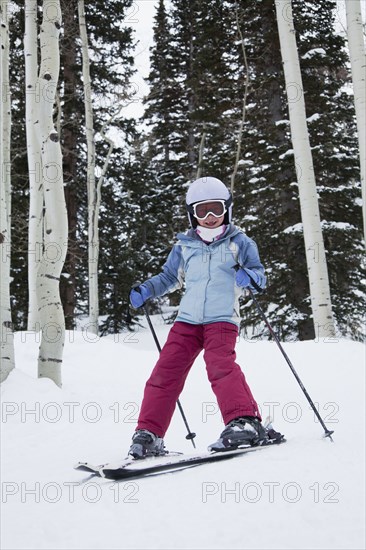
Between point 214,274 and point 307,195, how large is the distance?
5.45 metres

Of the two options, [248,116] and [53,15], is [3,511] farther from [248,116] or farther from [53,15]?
[248,116]

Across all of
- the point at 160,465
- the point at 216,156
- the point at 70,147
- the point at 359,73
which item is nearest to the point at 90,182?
the point at 70,147

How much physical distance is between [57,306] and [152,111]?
18370mm

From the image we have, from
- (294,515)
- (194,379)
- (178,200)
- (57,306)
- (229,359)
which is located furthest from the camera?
(178,200)

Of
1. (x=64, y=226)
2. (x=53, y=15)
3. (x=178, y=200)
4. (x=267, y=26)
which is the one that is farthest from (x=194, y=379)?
(x=178, y=200)

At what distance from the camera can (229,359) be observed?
352 centimetres

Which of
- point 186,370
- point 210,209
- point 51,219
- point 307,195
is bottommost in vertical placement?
point 186,370

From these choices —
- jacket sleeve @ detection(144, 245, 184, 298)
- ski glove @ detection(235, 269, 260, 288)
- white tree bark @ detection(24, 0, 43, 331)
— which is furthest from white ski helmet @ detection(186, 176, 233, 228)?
white tree bark @ detection(24, 0, 43, 331)

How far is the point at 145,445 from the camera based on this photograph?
3.35m

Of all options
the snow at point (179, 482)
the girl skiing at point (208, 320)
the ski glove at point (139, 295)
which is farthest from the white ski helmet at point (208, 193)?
the snow at point (179, 482)

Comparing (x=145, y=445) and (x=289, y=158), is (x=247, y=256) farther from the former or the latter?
(x=289, y=158)

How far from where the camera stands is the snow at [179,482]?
7.91 feet

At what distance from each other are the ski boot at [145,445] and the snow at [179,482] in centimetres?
31

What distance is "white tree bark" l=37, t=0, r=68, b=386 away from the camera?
5699 mm
